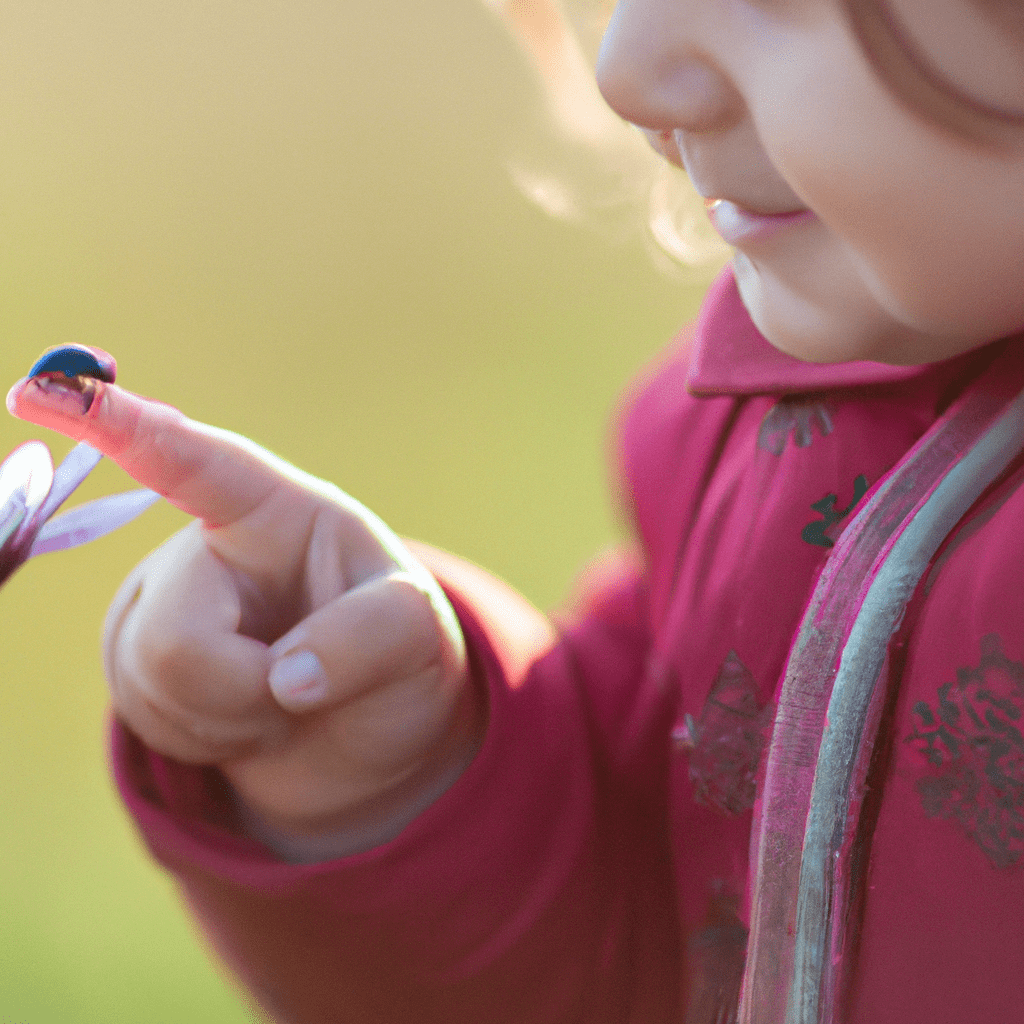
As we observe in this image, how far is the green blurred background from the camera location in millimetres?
421

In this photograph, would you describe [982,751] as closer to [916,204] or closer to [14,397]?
[916,204]

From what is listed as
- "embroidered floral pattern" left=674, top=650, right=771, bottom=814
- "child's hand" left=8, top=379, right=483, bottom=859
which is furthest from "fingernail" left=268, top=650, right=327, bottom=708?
"embroidered floral pattern" left=674, top=650, right=771, bottom=814

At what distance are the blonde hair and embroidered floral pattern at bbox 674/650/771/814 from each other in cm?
17

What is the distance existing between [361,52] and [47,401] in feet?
1.04

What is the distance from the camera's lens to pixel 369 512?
0.30m

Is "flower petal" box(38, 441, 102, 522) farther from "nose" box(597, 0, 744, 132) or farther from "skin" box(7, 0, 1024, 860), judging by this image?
"nose" box(597, 0, 744, 132)

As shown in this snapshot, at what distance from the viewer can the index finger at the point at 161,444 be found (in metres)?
0.24

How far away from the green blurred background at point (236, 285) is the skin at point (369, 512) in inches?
4.3

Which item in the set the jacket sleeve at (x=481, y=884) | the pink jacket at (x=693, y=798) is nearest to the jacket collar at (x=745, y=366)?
the pink jacket at (x=693, y=798)

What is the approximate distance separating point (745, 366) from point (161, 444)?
0.16m

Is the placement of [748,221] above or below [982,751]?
above

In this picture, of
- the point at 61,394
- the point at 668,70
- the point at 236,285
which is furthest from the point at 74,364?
the point at 236,285

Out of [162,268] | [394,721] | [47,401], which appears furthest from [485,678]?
[162,268]

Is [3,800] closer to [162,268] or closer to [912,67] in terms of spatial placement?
[162,268]
